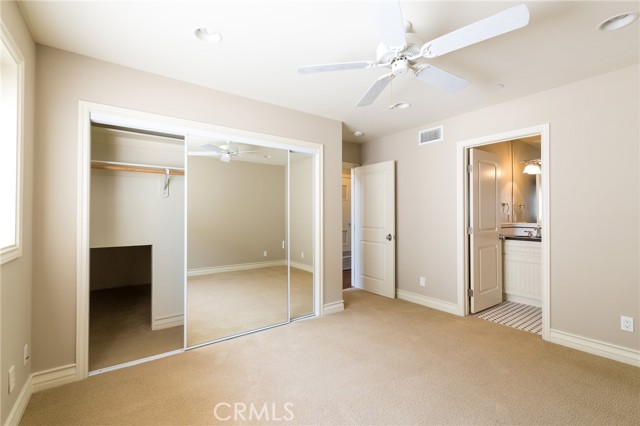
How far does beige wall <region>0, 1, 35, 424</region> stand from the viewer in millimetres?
1637

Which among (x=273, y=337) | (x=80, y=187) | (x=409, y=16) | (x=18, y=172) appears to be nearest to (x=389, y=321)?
(x=273, y=337)

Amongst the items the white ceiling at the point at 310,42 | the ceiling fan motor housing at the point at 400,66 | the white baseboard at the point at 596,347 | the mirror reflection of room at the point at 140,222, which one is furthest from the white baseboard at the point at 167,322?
the white baseboard at the point at 596,347

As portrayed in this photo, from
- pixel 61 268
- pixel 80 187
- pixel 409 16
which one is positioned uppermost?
pixel 409 16

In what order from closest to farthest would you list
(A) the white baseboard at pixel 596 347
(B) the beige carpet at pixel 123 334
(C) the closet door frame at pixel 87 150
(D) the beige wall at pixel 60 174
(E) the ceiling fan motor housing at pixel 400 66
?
(E) the ceiling fan motor housing at pixel 400 66
(D) the beige wall at pixel 60 174
(C) the closet door frame at pixel 87 150
(A) the white baseboard at pixel 596 347
(B) the beige carpet at pixel 123 334

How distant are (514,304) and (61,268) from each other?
5.15m

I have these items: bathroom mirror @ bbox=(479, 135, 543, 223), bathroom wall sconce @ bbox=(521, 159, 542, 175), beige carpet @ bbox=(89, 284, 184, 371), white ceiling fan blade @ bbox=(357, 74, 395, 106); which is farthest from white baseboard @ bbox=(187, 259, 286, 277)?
bathroom wall sconce @ bbox=(521, 159, 542, 175)

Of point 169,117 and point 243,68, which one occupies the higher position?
point 243,68

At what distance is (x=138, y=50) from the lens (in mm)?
2260

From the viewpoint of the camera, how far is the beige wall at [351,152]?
16.5 feet

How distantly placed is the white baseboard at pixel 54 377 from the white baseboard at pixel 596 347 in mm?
4228

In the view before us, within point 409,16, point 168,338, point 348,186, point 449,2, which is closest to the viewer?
point 449,2

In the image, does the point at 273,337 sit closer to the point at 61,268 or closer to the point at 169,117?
the point at 61,268

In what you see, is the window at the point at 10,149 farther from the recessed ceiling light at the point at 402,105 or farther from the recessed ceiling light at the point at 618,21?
the recessed ceiling light at the point at 618,21

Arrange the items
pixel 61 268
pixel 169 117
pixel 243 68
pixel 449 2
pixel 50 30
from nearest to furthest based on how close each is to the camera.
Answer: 1. pixel 449 2
2. pixel 50 30
3. pixel 61 268
4. pixel 243 68
5. pixel 169 117
